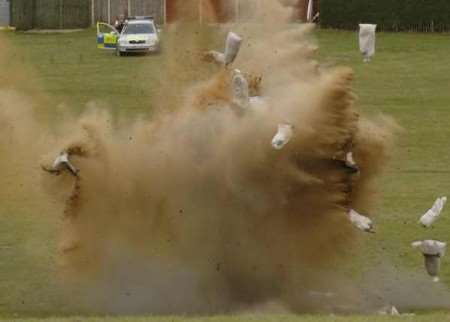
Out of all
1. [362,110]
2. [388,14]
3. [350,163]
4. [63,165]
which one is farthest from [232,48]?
[388,14]

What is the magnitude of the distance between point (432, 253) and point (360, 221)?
3.27 feet

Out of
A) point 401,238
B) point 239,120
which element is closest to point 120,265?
point 239,120

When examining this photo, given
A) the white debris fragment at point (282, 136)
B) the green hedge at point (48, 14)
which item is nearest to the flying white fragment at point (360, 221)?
the white debris fragment at point (282, 136)

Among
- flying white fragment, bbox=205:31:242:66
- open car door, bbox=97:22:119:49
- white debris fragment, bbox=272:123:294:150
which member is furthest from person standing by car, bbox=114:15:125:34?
white debris fragment, bbox=272:123:294:150

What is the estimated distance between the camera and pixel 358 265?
1748 cm

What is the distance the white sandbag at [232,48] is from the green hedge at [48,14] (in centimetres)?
4988

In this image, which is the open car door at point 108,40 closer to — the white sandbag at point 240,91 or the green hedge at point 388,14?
the green hedge at point 388,14

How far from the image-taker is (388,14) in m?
59.3

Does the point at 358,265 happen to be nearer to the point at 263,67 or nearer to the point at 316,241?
the point at 316,241

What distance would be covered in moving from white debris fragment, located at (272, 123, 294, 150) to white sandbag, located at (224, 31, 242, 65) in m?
1.62

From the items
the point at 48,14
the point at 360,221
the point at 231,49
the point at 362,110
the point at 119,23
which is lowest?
the point at 48,14

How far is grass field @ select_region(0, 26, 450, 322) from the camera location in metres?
17.1

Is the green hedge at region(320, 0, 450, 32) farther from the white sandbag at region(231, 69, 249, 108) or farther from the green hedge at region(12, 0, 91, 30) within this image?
the white sandbag at region(231, 69, 249, 108)

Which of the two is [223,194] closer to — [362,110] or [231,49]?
[231,49]
